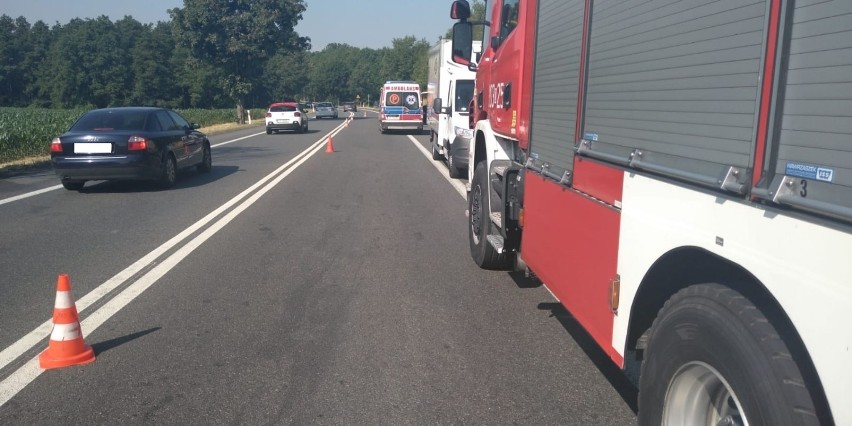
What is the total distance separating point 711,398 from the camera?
8.85ft

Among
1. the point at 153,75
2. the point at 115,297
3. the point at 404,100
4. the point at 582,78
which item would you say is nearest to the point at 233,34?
the point at 404,100

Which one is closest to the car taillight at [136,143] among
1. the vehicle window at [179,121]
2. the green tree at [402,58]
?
the vehicle window at [179,121]

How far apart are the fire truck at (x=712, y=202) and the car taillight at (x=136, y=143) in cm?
1003

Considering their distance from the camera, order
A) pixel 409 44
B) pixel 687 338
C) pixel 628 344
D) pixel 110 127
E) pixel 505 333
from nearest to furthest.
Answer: pixel 687 338 < pixel 628 344 < pixel 505 333 < pixel 110 127 < pixel 409 44

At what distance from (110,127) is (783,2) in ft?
41.9

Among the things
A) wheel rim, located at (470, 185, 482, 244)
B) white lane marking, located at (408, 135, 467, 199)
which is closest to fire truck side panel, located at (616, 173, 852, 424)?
wheel rim, located at (470, 185, 482, 244)

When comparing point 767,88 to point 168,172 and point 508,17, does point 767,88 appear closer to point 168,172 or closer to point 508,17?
point 508,17

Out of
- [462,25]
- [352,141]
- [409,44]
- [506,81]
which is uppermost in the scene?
[409,44]

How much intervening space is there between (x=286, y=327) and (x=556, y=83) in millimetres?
2595

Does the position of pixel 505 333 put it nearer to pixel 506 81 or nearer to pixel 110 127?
pixel 506 81

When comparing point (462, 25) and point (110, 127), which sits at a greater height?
point (462, 25)

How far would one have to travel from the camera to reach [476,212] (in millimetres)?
7480

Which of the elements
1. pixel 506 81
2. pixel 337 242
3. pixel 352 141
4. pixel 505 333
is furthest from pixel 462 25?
pixel 352 141

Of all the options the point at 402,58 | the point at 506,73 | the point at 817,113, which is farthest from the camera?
the point at 402,58
